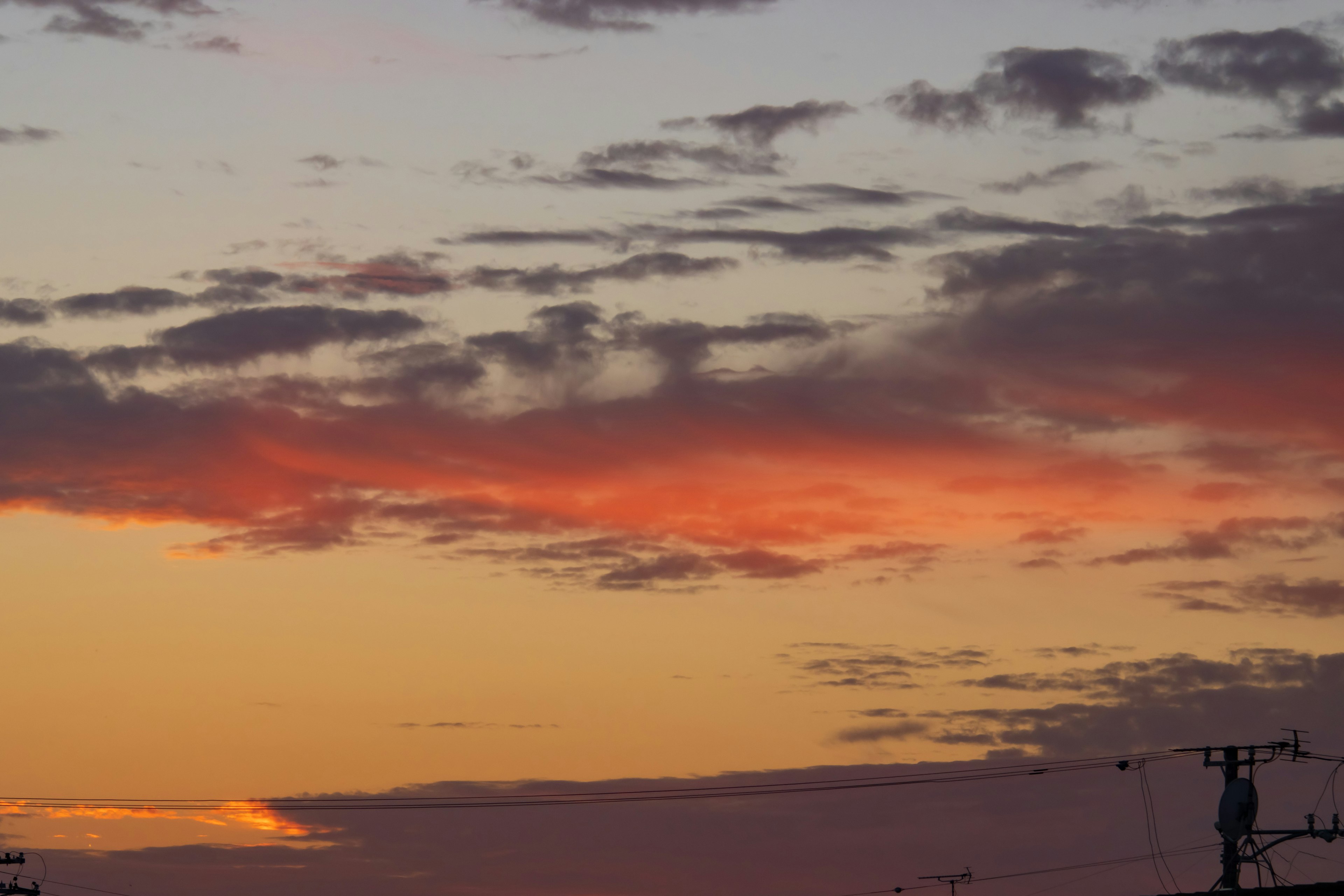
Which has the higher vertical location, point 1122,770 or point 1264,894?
point 1122,770

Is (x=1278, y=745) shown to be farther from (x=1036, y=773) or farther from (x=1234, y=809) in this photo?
(x=1036, y=773)

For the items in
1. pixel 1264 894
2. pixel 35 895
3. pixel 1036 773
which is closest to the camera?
pixel 1264 894

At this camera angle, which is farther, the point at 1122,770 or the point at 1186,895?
the point at 1122,770

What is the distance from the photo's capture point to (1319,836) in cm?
8106

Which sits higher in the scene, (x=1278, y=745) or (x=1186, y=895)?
(x=1278, y=745)

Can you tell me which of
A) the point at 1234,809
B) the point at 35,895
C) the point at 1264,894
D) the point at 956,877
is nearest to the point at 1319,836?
the point at 1234,809

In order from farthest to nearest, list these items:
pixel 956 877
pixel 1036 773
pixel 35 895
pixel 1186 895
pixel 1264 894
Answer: pixel 956 877, pixel 35 895, pixel 1036 773, pixel 1186 895, pixel 1264 894

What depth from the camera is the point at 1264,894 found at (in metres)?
72.6

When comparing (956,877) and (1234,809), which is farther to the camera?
(956,877)

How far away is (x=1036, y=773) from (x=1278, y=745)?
1211 cm

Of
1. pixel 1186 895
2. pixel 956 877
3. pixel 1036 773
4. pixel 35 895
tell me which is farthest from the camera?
pixel 956 877

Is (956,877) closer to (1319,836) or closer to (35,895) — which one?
(1319,836)

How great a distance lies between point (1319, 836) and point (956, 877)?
206ft

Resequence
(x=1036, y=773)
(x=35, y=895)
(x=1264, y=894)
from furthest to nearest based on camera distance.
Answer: (x=35, y=895) < (x=1036, y=773) < (x=1264, y=894)
